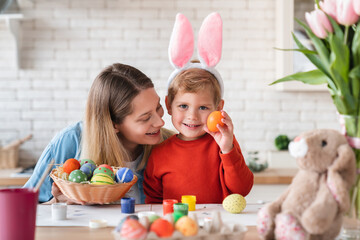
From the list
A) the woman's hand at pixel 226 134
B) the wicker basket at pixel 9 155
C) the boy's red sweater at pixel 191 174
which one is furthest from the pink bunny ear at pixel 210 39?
the wicker basket at pixel 9 155

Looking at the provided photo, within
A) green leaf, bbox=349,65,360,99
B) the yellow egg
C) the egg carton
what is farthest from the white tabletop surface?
green leaf, bbox=349,65,360,99

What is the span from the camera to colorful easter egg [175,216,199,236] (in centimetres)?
95

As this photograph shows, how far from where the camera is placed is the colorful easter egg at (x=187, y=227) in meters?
0.95

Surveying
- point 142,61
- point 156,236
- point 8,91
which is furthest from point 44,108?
point 156,236

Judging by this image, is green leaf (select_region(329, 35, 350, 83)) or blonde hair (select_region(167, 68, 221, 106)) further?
blonde hair (select_region(167, 68, 221, 106))

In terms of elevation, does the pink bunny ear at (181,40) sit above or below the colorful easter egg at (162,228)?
above

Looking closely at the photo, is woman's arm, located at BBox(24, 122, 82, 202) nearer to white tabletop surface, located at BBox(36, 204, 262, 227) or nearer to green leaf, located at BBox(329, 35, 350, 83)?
white tabletop surface, located at BBox(36, 204, 262, 227)

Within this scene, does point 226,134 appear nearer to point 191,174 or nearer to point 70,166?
point 191,174

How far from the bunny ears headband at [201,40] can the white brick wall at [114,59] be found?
163cm

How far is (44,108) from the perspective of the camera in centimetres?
353

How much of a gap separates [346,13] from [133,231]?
0.68m

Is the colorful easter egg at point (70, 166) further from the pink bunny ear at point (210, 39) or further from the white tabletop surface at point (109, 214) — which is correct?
the pink bunny ear at point (210, 39)

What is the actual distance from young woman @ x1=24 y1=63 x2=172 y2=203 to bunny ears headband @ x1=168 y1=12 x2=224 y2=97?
0.80 ft

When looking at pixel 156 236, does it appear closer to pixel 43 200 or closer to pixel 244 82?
pixel 43 200
